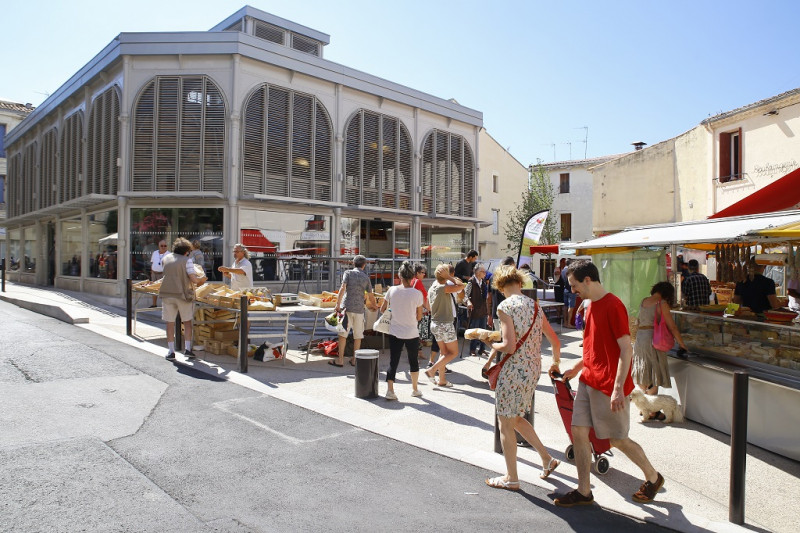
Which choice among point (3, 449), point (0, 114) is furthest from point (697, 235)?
point (0, 114)

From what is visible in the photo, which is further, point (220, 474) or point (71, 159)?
point (71, 159)

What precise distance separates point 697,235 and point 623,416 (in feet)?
10.5

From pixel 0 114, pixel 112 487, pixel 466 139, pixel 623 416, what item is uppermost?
pixel 0 114

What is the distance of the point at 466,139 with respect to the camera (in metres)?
23.8

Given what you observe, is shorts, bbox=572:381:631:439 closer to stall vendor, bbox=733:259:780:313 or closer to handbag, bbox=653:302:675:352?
handbag, bbox=653:302:675:352

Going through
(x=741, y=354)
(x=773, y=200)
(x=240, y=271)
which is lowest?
(x=741, y=354)

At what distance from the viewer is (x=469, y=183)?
24.1m

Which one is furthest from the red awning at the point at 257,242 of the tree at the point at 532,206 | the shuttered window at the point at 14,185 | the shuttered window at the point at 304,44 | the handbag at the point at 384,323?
the tree at the point at 532,206

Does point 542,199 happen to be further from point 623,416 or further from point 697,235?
point 623,416

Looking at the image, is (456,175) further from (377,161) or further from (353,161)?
(353,161)

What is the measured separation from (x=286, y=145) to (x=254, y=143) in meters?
1.11

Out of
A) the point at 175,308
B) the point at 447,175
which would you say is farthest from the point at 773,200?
the point at 447,175

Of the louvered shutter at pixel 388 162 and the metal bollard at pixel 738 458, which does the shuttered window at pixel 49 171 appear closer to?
the louvered shutter at pixel 388 162

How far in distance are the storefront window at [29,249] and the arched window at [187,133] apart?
1410 cm
